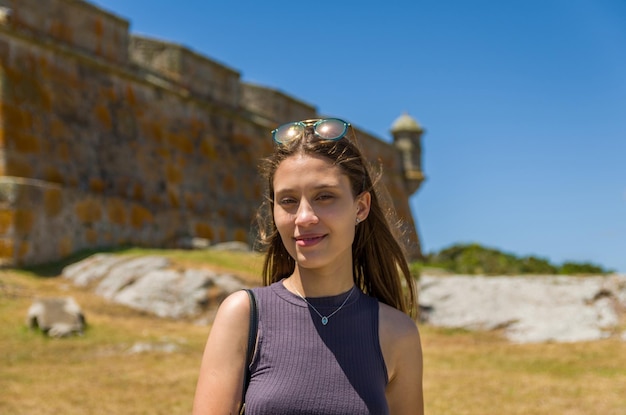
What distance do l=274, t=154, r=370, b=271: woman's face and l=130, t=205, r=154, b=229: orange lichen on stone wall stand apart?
1375 cm

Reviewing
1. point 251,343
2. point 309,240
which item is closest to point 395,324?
point 309,240

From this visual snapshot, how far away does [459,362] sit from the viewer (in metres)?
8.52

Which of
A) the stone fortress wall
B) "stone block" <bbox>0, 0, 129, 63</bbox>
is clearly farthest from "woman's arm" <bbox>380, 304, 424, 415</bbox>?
"stone block" <bbox>0, 0, 129, 63</bbox>

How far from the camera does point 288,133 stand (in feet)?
8.51

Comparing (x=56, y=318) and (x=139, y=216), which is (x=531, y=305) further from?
(x=139, y=216)

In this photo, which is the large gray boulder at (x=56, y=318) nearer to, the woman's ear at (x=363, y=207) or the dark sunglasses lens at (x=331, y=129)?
the woman's ear at (x=363, y=207)

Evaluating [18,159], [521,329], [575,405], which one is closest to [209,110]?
[18,159]

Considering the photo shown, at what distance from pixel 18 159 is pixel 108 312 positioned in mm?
4454

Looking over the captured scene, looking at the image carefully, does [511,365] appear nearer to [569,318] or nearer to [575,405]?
[575,405]

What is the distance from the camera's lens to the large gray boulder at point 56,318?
8.86 meters

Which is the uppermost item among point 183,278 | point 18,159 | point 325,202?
point 18,159

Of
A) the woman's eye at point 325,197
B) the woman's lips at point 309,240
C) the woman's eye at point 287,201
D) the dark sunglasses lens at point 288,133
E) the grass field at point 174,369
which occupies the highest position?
the dark sunglasses lens at point 288,133

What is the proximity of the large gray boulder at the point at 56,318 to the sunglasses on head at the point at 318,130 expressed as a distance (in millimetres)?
7099

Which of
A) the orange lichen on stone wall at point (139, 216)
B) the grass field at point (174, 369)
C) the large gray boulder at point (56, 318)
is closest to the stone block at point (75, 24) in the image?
the orange lichen on stone wall at point (139, 216)
